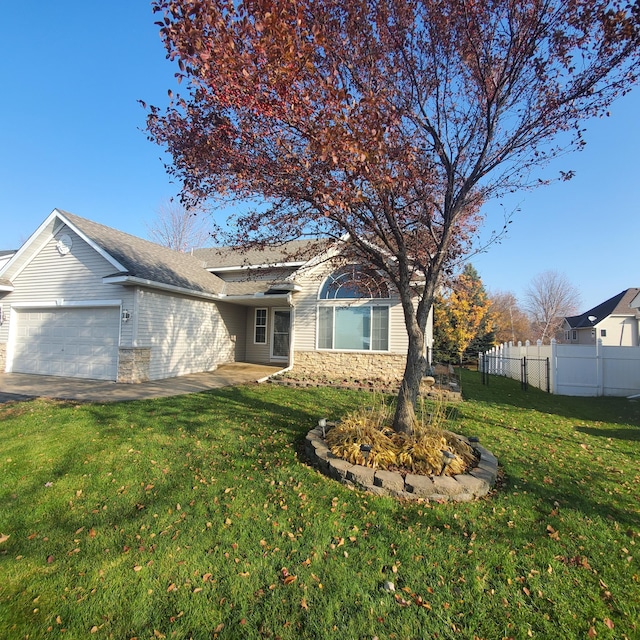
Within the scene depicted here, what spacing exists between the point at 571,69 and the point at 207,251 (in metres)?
17.6

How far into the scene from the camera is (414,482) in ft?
12.9

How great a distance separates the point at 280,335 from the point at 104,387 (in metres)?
7.28

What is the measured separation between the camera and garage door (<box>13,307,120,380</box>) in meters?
Result: 10.8

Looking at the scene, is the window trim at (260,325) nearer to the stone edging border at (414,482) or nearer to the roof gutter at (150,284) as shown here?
the roof gutter at (150,284)

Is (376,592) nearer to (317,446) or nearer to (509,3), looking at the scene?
(317,446)

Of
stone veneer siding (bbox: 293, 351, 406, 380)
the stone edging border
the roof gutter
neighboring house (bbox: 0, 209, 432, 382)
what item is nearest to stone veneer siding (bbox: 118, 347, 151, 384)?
neighboring house (bbox: 0, 209, 432, 382)

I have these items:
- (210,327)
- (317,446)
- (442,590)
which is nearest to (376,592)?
(442,590)

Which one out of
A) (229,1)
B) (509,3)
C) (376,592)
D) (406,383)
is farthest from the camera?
(406,383)

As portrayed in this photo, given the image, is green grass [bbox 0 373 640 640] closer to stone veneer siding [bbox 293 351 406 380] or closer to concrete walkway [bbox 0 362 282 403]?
concrete walkway [bbox 0 362 282 403]

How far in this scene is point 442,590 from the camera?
8.50 feet

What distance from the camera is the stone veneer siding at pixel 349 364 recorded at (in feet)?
38.3

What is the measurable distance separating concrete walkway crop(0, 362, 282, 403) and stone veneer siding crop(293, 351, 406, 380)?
1470mm

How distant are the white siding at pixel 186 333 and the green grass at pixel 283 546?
562 centimetres

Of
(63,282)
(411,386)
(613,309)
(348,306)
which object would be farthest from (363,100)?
(613,309)
